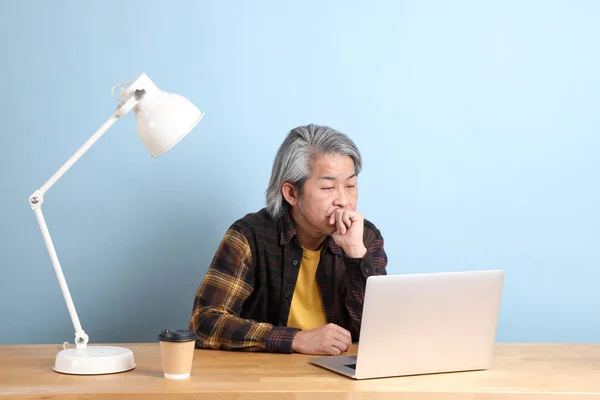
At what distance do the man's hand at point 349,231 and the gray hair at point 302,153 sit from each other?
0.15m

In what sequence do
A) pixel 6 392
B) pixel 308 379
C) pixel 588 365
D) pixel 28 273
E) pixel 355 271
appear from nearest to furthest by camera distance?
pixel 6 392
pixel 308 379
pixel 588 365
pixel 355 271
pixel 28 273

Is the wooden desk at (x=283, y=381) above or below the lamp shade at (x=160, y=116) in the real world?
below

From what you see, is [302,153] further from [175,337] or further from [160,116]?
[175,337]

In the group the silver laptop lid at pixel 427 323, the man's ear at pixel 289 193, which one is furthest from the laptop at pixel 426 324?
the man's ear at pixel 289 193

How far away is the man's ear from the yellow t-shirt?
0.15 metres

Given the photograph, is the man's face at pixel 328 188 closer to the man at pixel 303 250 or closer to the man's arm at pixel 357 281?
the man at pixel 303 250

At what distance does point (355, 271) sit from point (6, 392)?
1.07 m

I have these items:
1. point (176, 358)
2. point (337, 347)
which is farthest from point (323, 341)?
point (176, 358)

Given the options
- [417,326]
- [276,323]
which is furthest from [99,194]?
[417,326]

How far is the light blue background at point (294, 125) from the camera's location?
267 cm

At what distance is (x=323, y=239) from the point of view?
8.05ft

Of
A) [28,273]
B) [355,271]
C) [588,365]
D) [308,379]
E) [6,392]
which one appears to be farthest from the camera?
[28,273]

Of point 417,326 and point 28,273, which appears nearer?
point 417,326

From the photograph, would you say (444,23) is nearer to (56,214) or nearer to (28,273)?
(56,214)
